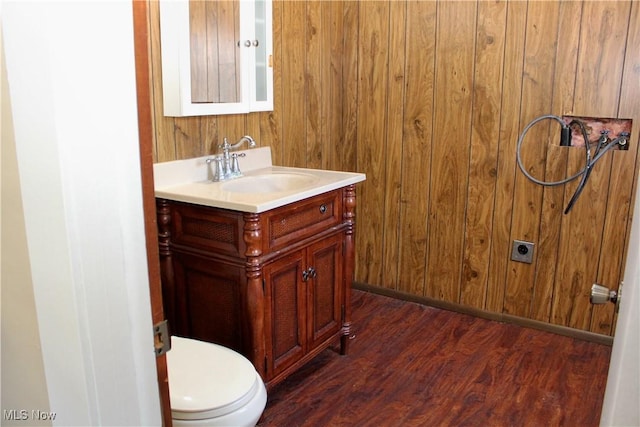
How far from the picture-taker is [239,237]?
1.93m

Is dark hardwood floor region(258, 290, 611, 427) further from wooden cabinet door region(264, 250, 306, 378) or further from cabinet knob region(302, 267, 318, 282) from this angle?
cabinet knob region(302, 267, 318, 282)

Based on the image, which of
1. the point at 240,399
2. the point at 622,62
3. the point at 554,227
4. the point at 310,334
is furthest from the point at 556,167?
the point at 240,399

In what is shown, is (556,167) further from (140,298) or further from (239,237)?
(140,298)

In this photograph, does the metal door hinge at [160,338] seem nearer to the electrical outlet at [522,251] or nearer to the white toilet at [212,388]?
the white toilet at [212,388]

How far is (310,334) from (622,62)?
1786 mm

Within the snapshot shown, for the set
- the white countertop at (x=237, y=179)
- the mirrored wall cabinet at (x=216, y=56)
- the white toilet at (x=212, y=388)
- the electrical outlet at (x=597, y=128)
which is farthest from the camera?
the electrical outlet at (x=597, y=128)

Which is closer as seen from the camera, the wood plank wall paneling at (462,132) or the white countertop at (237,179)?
the white countertop at (237,179)

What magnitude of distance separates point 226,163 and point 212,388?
1.06 m

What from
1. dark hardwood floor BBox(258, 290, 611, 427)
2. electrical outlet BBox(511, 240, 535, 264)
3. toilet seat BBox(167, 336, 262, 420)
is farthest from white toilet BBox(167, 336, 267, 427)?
electrical outlet BBox(511, 240, 535, 264)

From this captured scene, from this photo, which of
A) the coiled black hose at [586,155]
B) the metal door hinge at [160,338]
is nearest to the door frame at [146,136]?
the metal door hinge at [160,338]

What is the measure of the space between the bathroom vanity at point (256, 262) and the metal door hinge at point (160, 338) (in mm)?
1001

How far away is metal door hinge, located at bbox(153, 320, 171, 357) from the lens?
843mm

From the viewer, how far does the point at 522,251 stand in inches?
111

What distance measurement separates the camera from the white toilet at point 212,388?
60.3 inches
